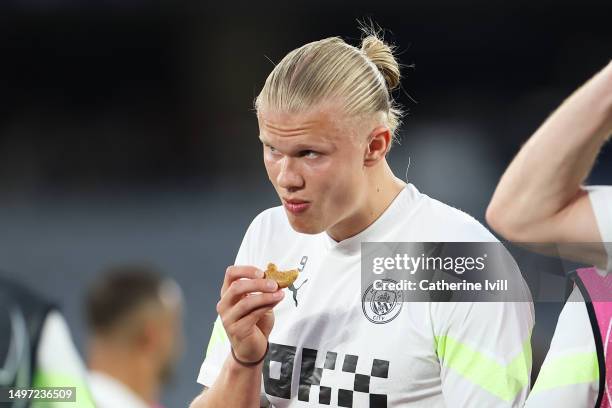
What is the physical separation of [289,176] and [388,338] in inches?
9.6

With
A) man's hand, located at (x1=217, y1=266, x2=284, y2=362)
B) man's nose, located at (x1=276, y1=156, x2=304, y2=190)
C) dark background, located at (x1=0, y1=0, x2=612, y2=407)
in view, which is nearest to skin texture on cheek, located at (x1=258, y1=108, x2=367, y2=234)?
man's nose, located at (x1=276, y1=156, x2=304, y2=190)

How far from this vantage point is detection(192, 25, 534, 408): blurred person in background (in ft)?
3.60

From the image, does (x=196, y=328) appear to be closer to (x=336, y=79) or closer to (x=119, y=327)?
(x=119, y=327)

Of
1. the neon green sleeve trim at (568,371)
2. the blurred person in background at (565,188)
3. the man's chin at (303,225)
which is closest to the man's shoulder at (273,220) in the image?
the man's chin at (303,225)

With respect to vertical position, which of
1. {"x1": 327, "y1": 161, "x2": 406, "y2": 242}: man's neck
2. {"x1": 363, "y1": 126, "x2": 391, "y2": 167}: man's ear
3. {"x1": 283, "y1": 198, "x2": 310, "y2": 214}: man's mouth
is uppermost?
{"x1": 363, "y1": 126, "x2": 391, "y2": 167}: man's ear

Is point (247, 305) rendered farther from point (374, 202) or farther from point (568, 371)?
point (568, 371)

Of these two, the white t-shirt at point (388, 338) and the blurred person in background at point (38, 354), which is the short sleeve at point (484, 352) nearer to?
the white t-shirt at point (388, 338)

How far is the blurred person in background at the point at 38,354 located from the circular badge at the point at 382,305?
43cm

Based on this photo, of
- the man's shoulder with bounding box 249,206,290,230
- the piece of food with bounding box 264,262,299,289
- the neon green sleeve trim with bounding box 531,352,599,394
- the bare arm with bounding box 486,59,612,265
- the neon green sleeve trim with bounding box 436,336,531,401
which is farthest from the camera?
the man's shoulder with bounding box 249,206,290,230

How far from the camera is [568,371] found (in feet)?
3.22

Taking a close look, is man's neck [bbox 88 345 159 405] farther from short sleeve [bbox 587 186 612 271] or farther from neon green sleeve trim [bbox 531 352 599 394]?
short sleeve [bbox 587 186 612 271]

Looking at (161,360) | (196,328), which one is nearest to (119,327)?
(161,360)

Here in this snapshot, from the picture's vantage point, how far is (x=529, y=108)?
272cm

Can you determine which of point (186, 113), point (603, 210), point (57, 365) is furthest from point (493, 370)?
point (186, 113)
